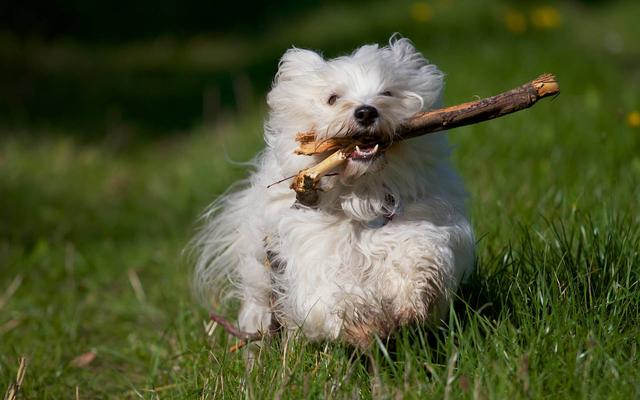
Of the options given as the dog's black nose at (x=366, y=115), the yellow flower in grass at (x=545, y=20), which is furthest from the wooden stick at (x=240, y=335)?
the yellow flower in grass at (x=545, y=20)

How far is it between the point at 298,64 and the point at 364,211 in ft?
2.23

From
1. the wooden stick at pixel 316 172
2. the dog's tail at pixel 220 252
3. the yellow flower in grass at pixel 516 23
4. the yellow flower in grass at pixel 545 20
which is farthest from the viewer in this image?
the yellow flower in grass at pixel 516 23

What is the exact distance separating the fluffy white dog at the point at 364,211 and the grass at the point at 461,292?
0.47ft

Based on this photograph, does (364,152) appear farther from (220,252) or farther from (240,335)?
(220,252)

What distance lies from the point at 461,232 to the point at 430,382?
0.62m

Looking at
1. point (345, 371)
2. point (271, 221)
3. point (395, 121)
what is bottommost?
point (345, 371)

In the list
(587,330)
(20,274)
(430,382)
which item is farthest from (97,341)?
(587,330)

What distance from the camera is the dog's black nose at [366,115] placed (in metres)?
3.45

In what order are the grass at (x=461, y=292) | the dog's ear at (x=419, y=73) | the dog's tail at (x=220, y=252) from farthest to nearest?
the dog's tail at (x=220, y=252)
the dog's ear at (x=419, y=73)
the grass at (x=461, y=292)

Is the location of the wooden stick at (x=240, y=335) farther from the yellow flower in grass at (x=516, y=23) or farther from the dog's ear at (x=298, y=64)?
the yellow flower in grass at (x=516, y=23)

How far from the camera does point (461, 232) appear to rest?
141 inches

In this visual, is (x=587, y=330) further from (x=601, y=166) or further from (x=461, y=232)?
(x=601, y=166)

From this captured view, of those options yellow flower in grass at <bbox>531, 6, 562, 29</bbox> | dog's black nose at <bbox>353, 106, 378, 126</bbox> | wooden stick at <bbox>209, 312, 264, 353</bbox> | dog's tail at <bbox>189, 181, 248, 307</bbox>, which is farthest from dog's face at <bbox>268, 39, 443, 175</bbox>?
yellow flower in grass at <bbox>531, 6, 562, 29</bbox>

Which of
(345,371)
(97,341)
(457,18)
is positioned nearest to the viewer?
(345,371)
